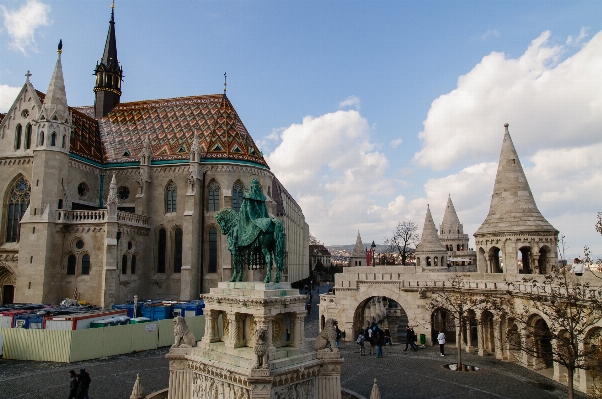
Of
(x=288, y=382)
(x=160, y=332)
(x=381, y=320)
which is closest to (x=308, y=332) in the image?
(x=381, y=320)

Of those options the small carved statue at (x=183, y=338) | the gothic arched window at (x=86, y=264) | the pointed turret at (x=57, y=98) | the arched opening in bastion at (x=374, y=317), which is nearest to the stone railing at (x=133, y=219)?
the gothic arched window at (x=86, y=264)

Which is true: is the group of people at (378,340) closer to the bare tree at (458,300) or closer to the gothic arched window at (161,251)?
the bare tree at (458,300)

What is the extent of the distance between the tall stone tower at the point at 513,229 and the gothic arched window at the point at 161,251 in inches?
827

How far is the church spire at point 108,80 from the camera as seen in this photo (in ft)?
128

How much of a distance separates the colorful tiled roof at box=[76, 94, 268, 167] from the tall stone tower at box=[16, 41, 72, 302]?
575 cm

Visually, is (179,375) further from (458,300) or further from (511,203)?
(511,203)

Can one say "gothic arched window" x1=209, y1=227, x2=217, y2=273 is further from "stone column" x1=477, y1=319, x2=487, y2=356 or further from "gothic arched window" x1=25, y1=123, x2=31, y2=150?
"stone column" x1=477, y1=319, x2=487, y2=356

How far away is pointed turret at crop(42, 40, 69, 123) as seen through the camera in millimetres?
28250

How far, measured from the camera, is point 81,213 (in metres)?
27.8

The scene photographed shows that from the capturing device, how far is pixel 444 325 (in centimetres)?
2742

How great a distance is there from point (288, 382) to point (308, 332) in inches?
638

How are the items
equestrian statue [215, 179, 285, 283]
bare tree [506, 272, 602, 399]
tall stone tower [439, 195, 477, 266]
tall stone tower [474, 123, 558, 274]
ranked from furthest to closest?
tall stone tower [439, 195, 477, 266] → tall stone tower [474, 123, 558, 274] → bare tree [506, 272, 602, 399] → equestrian statue [215, 179, 285, 283]

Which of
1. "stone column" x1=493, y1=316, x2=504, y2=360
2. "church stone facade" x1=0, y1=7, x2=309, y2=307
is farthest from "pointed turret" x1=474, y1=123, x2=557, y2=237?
"church stone facade" x1=0, y1=7, x2=309, y2=307

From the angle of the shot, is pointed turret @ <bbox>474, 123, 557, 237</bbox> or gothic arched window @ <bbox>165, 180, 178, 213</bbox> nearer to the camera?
pointed turret @ <bbox>474, 123, 557, 237</bbox>
